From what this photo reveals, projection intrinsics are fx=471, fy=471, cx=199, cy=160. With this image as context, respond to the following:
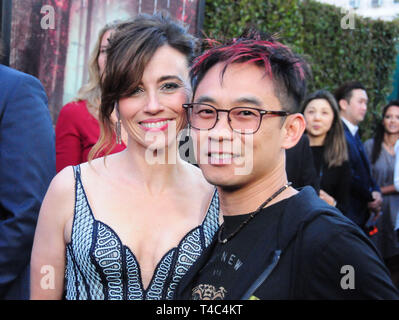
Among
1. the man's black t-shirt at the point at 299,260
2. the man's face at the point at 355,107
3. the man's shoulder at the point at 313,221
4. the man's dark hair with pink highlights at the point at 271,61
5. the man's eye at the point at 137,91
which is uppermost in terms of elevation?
the man's face at the point at 355,107

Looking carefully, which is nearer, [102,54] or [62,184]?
[62,184]

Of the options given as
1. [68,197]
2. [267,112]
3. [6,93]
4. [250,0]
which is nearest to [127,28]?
[6,93]

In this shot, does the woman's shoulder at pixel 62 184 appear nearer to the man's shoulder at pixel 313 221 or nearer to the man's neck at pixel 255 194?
the man's neck at pixel 255 194

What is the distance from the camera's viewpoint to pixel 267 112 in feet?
4.75

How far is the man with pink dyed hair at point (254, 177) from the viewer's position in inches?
47.3

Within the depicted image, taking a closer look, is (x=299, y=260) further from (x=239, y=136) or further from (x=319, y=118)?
(x=319, y=118)

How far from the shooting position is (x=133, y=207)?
6.82 ft

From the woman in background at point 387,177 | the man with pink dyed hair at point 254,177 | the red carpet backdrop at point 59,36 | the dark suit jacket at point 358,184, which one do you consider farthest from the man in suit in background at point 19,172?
the woman in background at point 387,177

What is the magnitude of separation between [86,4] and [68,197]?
242 cm

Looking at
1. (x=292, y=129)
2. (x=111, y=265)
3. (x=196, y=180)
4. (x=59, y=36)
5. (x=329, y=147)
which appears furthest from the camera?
(x=329, y=147)

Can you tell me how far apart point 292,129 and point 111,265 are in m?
0.91

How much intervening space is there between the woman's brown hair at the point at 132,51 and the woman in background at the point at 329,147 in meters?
2.76

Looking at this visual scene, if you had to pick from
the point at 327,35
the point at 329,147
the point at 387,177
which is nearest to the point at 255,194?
the point at 329,147
